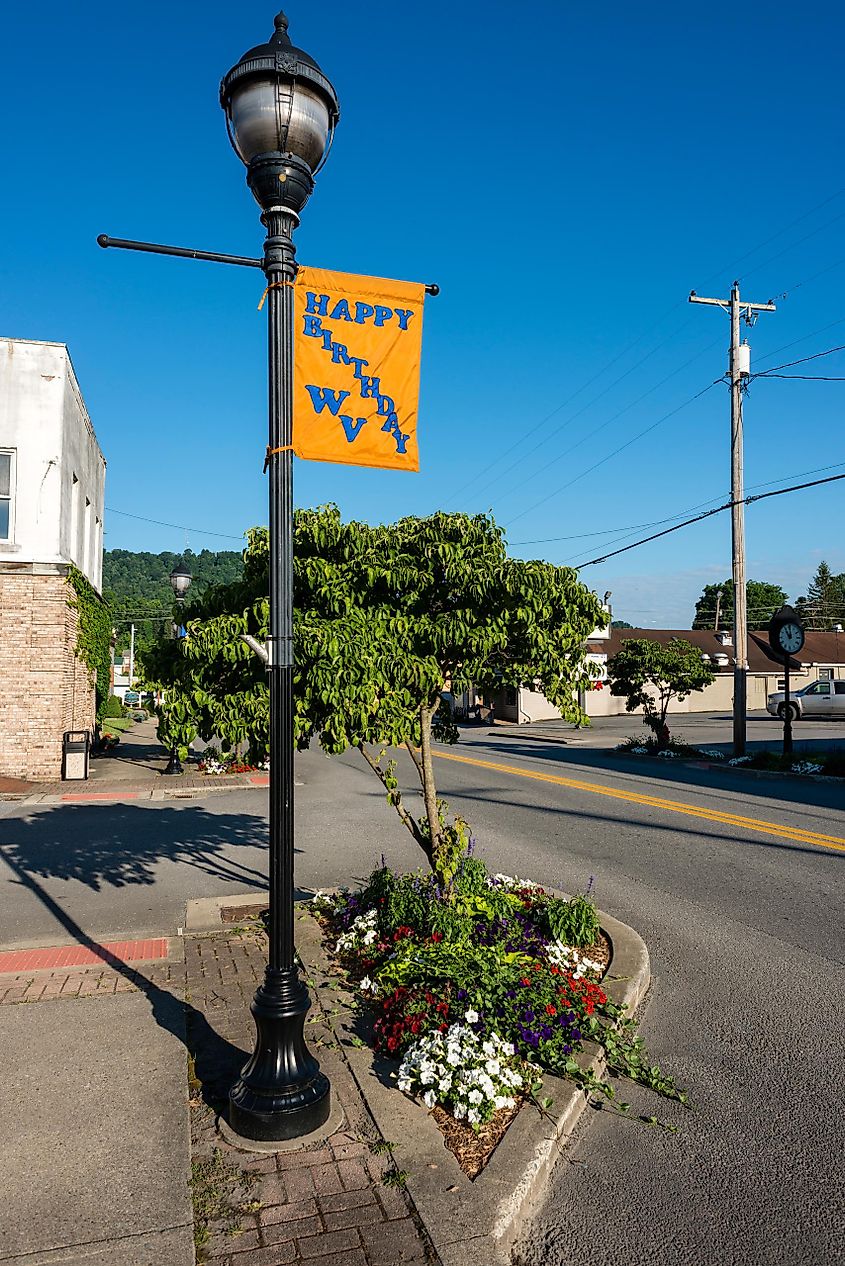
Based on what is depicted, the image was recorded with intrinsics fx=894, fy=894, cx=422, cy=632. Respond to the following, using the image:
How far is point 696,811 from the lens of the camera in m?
14.4

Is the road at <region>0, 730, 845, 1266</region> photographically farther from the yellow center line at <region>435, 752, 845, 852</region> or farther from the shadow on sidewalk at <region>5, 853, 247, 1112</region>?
the shadow on sidewalk at <region>5, 853, 247, 1112</region>

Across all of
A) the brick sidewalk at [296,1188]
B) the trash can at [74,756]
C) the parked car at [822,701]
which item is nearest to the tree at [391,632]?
the brick sidewalk at [296,1188]

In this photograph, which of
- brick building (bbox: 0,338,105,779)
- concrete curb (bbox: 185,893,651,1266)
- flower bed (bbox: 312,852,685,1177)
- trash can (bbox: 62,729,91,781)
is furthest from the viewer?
trash can (bbox: 62,729,91,781)

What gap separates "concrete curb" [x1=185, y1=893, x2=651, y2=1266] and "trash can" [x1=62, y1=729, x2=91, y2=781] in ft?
46.5

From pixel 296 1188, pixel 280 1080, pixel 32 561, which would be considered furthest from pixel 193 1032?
pixel 32 561

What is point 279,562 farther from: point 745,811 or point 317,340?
A: point 745,811

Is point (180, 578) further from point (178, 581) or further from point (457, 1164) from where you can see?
point (457, 1164)

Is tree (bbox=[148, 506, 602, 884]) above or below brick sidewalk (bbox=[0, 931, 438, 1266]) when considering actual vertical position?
above

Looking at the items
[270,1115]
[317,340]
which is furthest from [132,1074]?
[317,340]

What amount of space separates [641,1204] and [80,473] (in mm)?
21303

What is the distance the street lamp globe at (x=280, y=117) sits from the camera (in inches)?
168

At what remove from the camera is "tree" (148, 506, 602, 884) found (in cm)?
570

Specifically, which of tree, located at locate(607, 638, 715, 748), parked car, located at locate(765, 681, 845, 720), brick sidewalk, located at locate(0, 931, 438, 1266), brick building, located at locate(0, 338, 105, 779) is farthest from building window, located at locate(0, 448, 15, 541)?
parked car, located at locate(765, 681, 845, 720)

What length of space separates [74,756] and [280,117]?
1632cm
